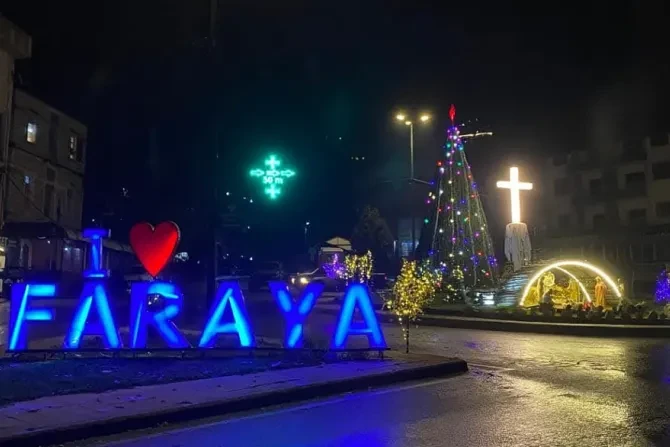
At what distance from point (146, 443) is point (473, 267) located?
2124cm

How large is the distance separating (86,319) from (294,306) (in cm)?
376

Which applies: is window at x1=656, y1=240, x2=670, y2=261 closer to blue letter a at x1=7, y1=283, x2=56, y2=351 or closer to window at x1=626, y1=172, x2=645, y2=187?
window at x1=626, y1=172, x2=645, y2=187

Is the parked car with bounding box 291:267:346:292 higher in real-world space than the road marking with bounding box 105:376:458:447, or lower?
higher

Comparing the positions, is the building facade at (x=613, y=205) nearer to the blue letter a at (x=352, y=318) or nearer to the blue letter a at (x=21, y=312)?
the blue letter a at (x=352, y=318)

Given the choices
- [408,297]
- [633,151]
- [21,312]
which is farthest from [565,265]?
[633,151]

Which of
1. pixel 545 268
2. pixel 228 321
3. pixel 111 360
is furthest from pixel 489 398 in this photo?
pixel 545 268

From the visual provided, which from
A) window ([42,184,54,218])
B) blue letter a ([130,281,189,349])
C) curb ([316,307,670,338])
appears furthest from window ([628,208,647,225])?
blue letter a ([130,281,189,349])

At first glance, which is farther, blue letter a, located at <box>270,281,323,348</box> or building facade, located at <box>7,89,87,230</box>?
building facade, located at <box>7,89,87,230</box>

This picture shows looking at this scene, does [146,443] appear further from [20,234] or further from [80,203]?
[80,203]

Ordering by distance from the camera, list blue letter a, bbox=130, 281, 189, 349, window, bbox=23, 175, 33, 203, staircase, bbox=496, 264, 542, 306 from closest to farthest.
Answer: blue letter a, bbox=130, 281, 189, 349 → staircase, bbox=496, 264, 542, 306 → window, bbox=23, 175, 33, 203

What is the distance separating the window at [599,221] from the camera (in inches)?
2263

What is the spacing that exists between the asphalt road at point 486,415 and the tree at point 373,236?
1587 inches

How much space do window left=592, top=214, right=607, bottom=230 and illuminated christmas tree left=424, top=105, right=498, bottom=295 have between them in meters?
34.1

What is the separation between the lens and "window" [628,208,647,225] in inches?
2130
